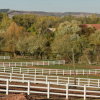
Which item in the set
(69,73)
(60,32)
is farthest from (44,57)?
(69,73)

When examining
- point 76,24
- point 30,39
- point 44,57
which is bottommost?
point 44,57

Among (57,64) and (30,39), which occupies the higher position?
(30,39)

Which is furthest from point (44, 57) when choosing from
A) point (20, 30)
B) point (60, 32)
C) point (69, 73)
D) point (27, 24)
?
point (27, 24)

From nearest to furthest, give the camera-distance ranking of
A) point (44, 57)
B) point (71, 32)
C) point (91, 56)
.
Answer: point (91, 56)
point (44, 57)
point (71, 32)

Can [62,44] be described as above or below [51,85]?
above

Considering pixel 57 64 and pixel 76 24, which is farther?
pixel 76 24

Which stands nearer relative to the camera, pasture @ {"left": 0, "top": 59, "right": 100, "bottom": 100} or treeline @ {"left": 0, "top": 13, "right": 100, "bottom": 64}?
pasture @ {"left": 0, "top": 59, "right": 100, "bottom": 100}

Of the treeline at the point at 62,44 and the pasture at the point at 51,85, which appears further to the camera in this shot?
the treeline at the point at 62,44

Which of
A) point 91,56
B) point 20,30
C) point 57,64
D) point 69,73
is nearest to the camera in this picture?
point 69,73

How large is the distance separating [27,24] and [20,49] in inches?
3260

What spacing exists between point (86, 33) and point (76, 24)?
198 inches

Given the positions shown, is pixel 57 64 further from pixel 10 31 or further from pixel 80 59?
pixel 10 31

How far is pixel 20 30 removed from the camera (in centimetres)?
8381

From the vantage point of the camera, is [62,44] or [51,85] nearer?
[51,85]
